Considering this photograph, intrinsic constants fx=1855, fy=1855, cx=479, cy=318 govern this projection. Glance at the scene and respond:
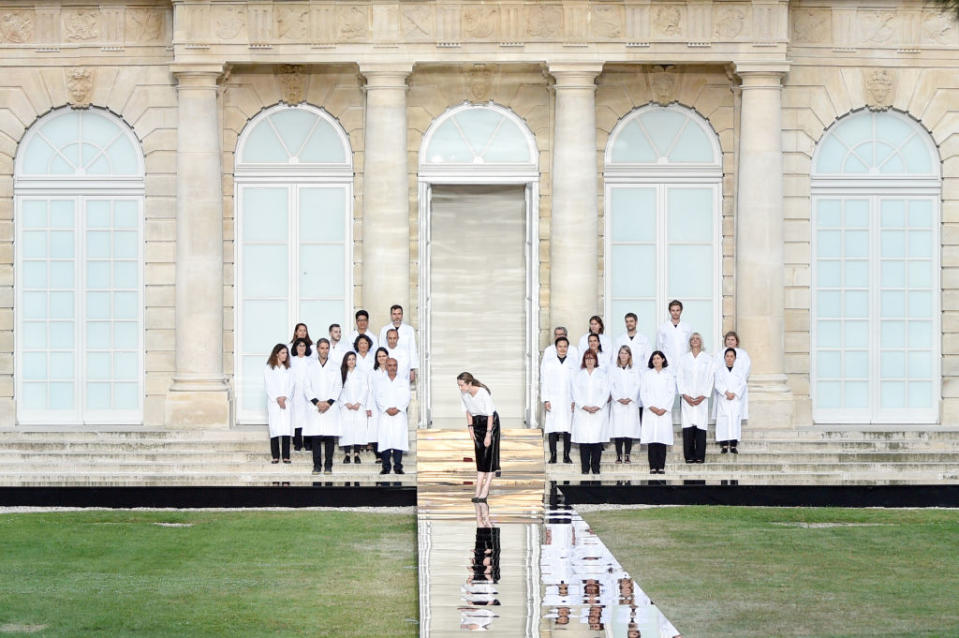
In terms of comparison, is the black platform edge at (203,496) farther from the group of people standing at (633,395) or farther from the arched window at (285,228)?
the arched window at (285,228)

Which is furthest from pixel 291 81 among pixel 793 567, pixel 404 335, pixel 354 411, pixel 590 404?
pixel 793 567

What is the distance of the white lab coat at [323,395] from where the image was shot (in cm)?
2555

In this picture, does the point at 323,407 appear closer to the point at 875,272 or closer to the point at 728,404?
the point at 728,404

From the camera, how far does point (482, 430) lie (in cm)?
2247

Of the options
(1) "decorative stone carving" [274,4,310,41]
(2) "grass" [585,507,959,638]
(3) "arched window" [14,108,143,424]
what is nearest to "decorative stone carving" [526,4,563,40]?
(1) "decorative stone carving" [274,4,310,41]

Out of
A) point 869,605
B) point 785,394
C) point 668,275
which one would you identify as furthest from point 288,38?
point 869,605

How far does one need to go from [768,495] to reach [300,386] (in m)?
6.66

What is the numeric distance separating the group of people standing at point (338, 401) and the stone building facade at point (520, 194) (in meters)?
2.53

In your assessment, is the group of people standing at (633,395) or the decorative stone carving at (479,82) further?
the decorative stone carving at (479,82)

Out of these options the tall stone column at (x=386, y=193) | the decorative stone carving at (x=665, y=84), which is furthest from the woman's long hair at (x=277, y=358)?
the decorative stone carving at (x=665, y=84)

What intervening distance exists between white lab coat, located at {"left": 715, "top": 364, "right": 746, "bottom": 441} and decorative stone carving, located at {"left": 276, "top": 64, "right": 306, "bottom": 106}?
7.86m

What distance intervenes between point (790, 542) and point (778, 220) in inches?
348

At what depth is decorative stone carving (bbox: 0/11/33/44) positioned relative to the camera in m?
28.6

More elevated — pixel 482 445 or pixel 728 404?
pixel 728 404
